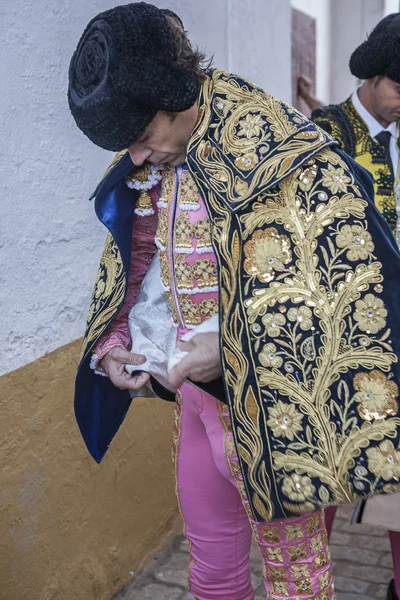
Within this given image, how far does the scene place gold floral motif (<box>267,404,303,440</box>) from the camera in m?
1.82

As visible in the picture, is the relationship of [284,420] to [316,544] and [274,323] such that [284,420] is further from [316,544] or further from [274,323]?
[316,544]

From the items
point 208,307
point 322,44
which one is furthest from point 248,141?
point 322,44

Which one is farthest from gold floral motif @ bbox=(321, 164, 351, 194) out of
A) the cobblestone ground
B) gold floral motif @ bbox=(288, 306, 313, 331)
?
the cobblestone ground

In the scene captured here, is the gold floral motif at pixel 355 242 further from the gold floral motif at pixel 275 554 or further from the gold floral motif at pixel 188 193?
the gold floral motif at pixel 275 554

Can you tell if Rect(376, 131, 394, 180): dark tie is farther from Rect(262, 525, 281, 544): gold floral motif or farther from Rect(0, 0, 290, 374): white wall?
Rect(262, 525, 281, 544): gold floral motif

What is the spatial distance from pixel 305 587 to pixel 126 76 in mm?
1337

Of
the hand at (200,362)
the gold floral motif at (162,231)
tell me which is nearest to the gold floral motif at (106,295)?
the gold floral motif at (162,231)

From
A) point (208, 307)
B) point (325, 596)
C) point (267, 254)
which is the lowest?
point (325, 596)

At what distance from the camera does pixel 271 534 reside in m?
2.10

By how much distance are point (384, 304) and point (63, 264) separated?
5.11 feet

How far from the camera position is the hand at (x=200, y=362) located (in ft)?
6.25

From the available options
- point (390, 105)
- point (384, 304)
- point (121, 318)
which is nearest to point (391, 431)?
point (384, 304)

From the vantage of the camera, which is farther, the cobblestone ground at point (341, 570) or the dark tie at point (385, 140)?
the cobblestone ground at point (341, 570)

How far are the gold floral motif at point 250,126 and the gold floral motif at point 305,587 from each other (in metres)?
1.13
